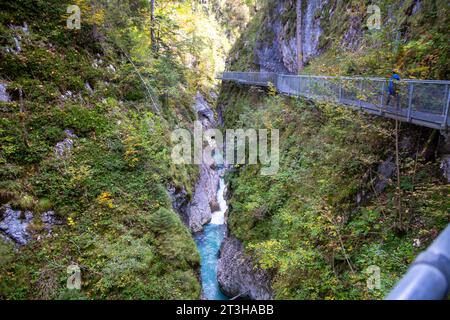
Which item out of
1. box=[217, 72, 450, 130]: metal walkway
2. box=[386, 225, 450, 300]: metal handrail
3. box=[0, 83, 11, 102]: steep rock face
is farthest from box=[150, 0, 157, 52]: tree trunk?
box=[386, 225, 450, 300]: metal handrail

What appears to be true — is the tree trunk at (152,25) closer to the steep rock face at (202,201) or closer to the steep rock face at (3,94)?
the steep rock face at (202,201)

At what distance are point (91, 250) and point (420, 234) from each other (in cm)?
758

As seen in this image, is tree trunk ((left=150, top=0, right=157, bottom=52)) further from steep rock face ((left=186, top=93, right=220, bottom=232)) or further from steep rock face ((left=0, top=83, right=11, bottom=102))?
steep rock face ((left=0, top=83, right=11, bottom=102))

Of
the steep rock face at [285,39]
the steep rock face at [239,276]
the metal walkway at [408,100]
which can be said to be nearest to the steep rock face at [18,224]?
the steep rock face at [239,276]

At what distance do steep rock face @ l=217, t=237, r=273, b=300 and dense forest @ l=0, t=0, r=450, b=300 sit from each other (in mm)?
94

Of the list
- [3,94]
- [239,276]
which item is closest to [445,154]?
[239,276]

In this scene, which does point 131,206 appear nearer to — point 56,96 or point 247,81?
point 56,96

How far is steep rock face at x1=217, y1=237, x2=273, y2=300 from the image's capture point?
10914mm

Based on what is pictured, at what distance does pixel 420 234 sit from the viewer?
19.8 ft

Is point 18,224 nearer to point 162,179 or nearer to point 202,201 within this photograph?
point 162,179

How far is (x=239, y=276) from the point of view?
40.9ft

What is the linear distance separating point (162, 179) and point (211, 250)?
9.21 m

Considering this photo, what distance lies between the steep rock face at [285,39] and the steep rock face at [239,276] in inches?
537

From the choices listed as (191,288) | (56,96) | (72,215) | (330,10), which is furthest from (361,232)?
(330,10)
